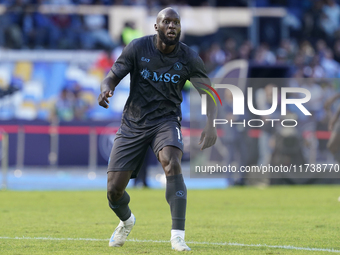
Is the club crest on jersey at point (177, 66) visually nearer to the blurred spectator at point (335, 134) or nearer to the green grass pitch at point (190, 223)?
the green grass pitch at point (190, 223)

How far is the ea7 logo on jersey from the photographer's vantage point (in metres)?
5.96

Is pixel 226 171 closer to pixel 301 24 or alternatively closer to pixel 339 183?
pixel 339 183

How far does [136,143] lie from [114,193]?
517mm

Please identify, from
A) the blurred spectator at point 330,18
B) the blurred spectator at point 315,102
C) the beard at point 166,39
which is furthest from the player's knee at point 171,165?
the blurred spectator at point 330,18

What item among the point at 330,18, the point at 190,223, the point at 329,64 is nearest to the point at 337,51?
the point at 329,64

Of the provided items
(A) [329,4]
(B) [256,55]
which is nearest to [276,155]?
(B) [256,55]

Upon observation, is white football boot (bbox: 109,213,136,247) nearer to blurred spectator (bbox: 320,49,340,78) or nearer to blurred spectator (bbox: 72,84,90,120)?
blurred spectator (bbox: 72,84,90,120)

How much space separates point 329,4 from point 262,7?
3.48 meters

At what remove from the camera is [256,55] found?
24.6m

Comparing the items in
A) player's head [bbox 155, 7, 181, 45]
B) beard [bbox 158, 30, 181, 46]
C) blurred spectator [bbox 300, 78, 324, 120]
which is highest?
player's head [bbox 155, 7, 181, 45]

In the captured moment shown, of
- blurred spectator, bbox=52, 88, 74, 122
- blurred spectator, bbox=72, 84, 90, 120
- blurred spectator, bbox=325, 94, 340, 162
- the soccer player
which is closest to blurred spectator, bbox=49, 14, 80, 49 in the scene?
blurred spectator, bbox=72, 84, 90, 120

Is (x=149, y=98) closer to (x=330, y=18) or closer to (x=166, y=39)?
(x=166, y=39)

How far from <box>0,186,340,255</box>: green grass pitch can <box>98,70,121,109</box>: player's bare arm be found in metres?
1.35

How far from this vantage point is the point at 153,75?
597 cm
